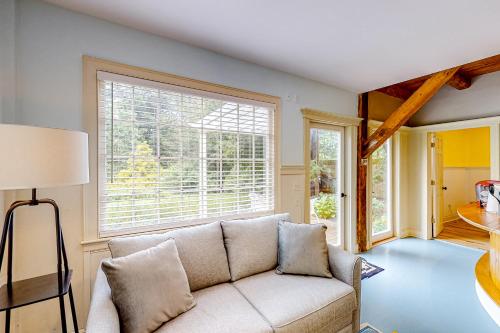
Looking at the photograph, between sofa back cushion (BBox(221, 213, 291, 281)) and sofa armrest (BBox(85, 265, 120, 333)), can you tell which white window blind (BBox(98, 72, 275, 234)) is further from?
sofa armrest (BBox(85, 265, 120, 333))

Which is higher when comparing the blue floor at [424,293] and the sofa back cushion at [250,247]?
the sofa back cushion at [250,247]

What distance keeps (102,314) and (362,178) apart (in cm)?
354

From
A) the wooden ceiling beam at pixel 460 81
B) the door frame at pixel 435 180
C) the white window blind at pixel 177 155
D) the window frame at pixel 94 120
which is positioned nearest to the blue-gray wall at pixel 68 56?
the window frame at pixel 94 120

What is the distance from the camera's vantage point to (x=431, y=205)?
4418 millimetres

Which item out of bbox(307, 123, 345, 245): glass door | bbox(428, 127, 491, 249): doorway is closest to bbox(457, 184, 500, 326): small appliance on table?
bbox(307, 123, 345, 245): glass door

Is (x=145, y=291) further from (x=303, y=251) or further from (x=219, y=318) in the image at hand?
(x=303, y=251)

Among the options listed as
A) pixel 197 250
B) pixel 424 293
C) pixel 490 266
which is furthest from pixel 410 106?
pixel 197 250

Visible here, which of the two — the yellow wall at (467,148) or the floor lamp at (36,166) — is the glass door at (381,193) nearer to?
the yellow wall at (467,148)

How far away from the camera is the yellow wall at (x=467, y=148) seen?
17.9 feet

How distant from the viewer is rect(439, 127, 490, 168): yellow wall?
5.44 m

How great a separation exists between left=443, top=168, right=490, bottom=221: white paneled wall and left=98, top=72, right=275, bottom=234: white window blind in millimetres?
5061

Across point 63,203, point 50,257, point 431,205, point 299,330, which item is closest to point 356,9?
point 299,330

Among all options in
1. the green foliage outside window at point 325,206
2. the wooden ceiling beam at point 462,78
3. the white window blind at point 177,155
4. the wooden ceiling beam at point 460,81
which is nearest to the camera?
the white window blind at point 177,155

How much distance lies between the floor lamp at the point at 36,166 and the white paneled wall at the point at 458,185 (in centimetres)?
674
